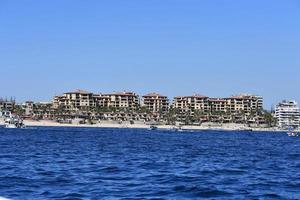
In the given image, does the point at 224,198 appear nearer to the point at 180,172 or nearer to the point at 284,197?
the point at 284,197

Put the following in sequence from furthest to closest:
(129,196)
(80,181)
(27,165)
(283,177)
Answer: (27,165), (283,177), (80,181), (129,196)

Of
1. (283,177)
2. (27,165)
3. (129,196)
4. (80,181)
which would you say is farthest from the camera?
(27,165)

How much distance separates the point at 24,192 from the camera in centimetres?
2344

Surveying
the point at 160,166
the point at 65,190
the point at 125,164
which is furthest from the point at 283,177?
the point at 65,190

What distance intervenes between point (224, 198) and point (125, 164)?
51.8 ft

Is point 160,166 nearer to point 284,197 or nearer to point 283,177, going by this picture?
point 283,177

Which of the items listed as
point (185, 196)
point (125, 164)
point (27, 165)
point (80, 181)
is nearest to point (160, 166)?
point (125, 164)

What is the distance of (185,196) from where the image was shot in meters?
23.8

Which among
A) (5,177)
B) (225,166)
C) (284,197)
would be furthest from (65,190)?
(225,166)

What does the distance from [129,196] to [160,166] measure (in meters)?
14.5

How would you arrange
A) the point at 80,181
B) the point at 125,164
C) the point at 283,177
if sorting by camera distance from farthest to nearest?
the point at 125,164 < the point at 283,177 < the point at 80,181

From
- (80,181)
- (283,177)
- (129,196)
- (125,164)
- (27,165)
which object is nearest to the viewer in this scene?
(129,196)

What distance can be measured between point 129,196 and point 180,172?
35.5 ft

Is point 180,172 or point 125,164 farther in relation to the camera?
point 125,164
